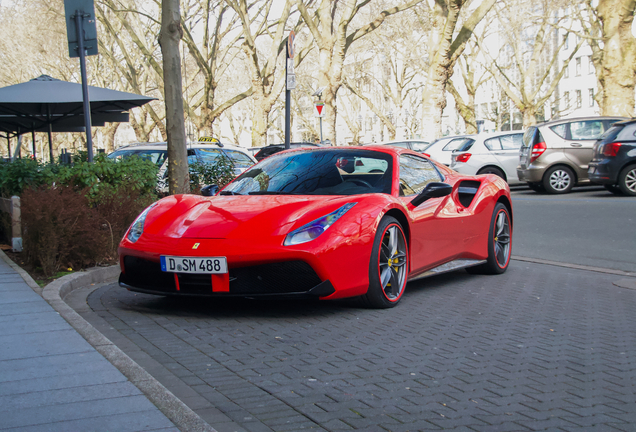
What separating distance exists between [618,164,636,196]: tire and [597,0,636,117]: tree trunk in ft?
23.9

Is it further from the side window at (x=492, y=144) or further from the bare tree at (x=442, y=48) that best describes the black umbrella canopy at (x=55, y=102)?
the bare tree at (x=442, y=48)

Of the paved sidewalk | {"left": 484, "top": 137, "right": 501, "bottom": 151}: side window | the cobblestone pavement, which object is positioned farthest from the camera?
{"left": 484, "top": 137, "right": 501, "bottom": 151}: side window

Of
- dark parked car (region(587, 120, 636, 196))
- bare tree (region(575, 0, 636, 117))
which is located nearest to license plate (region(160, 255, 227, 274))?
dark parked car (region(587, 120, 636, 196))

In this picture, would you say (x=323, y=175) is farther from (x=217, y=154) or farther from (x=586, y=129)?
(x=586, y=129)

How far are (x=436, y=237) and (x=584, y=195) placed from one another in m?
11.3

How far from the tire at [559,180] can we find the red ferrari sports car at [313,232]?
11.0 m

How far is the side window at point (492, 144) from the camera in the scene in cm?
1872

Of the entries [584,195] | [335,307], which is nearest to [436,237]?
[335,307]

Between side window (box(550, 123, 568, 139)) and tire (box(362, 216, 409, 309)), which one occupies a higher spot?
side window (box(550, 123, 568, 139))

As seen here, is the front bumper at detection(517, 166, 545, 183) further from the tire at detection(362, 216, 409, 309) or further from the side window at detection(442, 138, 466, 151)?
the tire at detection(362, 216, 409, 309)

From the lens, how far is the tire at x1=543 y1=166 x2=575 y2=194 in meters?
17.1

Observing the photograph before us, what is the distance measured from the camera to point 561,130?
17.3m

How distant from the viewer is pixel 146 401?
10.6 ft

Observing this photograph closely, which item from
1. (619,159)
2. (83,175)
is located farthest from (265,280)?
(619,159)
